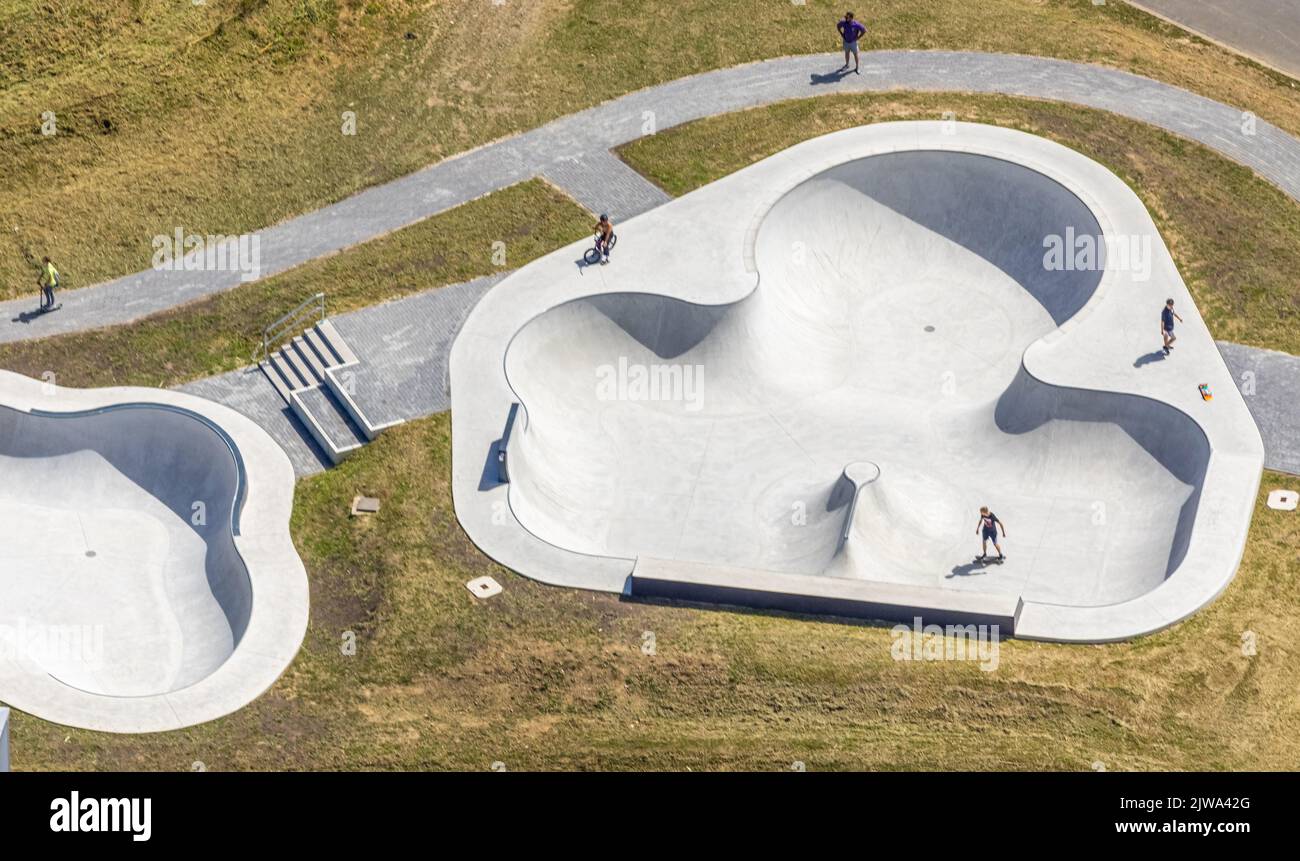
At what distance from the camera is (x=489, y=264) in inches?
1914

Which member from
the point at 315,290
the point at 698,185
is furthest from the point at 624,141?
the point at 315,290

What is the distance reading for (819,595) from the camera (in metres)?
38.2

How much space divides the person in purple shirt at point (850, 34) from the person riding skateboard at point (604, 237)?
11770mm

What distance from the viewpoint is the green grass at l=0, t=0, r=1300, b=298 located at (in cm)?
5100

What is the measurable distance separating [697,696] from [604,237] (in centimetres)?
1657

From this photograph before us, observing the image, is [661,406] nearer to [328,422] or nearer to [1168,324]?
[328,422]

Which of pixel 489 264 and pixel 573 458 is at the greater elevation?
pixel 489 264

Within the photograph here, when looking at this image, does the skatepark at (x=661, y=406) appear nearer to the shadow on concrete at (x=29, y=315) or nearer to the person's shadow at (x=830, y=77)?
the shadow on concrete at (x=29, y=315)

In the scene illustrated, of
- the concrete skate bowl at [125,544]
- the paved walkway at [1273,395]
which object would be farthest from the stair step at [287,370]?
the paved walkway at [1273,395]

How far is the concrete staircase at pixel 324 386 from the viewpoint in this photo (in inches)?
1708

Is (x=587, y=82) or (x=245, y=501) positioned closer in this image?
(x=245, y=501)

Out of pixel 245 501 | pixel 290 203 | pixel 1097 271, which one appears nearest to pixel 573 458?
pixel 245 501

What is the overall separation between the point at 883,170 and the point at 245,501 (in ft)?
73.2

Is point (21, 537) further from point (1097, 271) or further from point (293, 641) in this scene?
point (1097, 271)
